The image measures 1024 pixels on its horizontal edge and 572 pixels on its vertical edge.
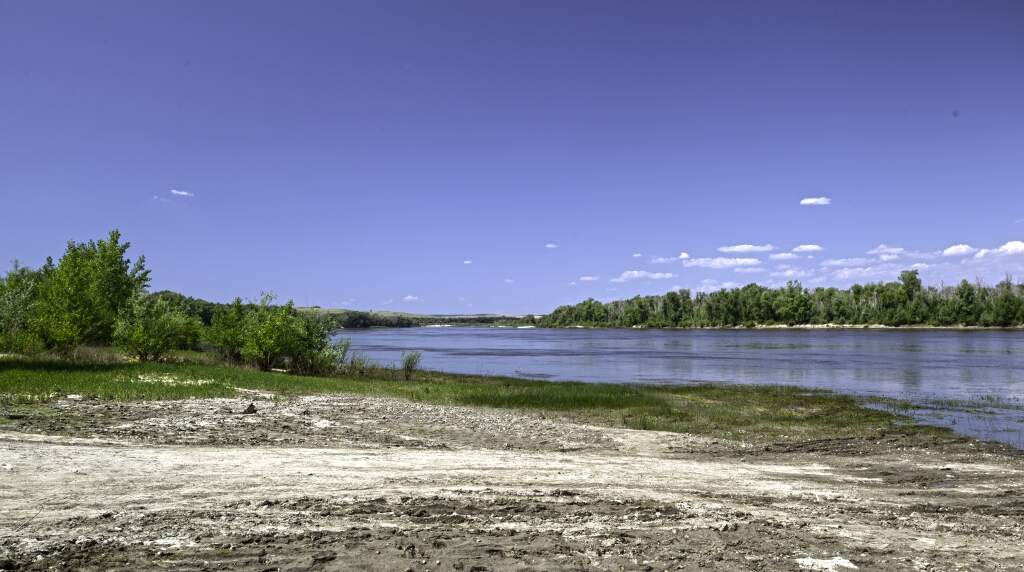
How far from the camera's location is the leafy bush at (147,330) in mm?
40781

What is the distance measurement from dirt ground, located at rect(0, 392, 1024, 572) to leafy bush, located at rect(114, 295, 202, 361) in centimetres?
2534

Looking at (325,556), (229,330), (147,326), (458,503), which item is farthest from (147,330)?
(325,556)

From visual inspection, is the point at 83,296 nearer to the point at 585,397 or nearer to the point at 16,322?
the point at 16,322

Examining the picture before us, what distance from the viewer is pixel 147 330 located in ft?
136

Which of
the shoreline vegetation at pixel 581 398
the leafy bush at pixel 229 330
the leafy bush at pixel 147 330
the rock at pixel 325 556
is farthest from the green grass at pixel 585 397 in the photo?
the rock at pixel 325 556

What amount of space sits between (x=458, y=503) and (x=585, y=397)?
76.1ft

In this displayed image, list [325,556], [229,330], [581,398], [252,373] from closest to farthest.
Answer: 1. [325,556]
2. [581,398]
3. [252,373]
4. [229,330]

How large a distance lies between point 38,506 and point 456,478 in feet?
20.5

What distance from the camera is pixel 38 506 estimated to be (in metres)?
8.89

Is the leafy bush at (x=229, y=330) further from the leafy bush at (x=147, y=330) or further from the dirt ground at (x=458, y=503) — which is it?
the dirt ground at (x=458, y=503)

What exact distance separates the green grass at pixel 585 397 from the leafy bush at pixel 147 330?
21.1 ft

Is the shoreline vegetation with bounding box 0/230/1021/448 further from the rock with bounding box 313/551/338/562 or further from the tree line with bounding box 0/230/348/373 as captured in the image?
the rock with bounding box 313/551/338/562

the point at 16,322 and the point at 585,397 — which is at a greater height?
the point at 16,322

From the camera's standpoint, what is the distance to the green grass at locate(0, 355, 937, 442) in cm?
2286
